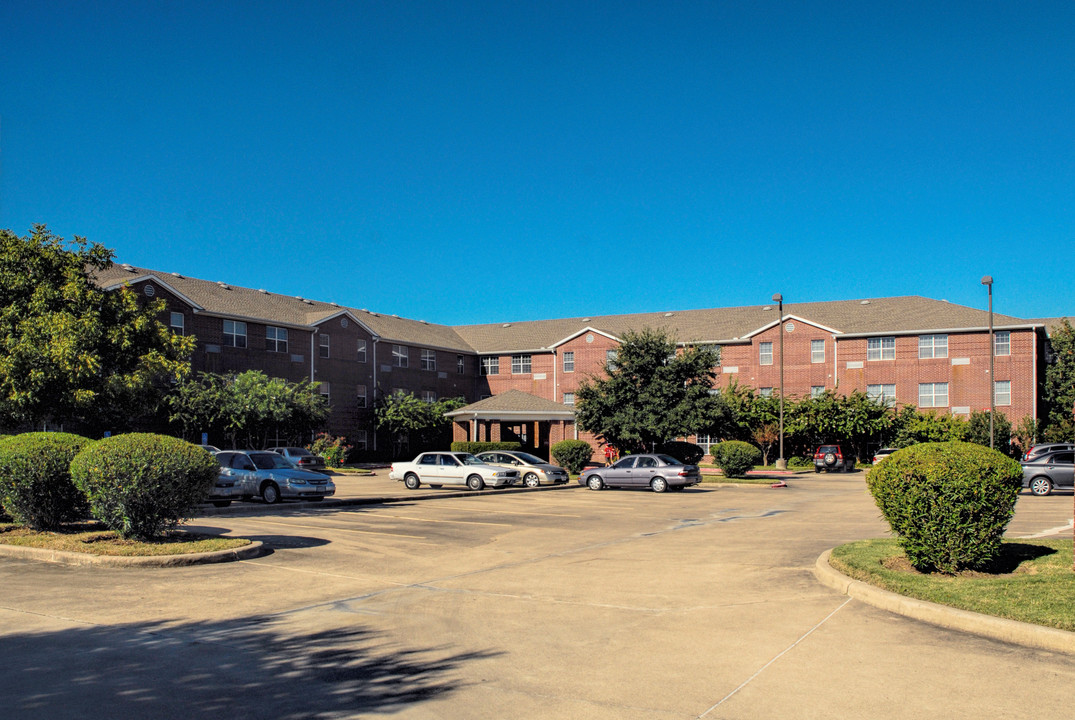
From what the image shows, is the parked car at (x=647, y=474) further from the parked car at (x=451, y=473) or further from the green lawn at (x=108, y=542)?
the green lawn at (x=108, y=542)

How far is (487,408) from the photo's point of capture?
4434 centimetres

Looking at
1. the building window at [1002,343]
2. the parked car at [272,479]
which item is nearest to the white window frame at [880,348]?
the building window at [1002,343]

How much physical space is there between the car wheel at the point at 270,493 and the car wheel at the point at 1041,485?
23576 mm

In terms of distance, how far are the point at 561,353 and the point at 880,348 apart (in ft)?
67.4

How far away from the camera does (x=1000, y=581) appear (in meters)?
9.56

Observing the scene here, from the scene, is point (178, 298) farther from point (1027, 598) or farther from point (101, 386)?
point (1027, 598)

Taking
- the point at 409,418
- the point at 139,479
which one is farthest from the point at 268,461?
the point at 409,418

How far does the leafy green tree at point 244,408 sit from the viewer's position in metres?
40.0

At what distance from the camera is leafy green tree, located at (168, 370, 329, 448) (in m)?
40.0

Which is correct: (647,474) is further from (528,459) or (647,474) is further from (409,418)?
(409,418)

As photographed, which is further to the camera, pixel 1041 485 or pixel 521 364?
pixel 521 364

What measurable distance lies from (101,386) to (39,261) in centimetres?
294

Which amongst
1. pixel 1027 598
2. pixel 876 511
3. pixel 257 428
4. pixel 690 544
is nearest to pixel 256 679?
pixel 1027 598

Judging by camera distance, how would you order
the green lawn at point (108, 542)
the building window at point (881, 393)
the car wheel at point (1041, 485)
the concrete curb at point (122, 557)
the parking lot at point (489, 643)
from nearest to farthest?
the parking lot at point (489, 643), the concrete curb at point (122, 557), the green lawn at point (108, 542), the car wheel at point (1041, 485), the building window at point (881, 393)
